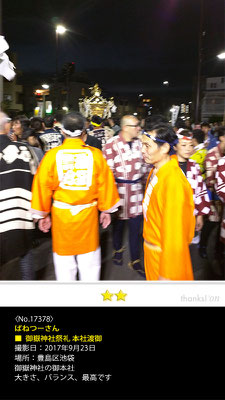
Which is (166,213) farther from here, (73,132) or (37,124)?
(37,124)

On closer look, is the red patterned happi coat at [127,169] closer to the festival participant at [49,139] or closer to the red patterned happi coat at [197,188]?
the red patterned happi coat at [197,188]

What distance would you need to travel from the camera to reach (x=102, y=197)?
2.52m

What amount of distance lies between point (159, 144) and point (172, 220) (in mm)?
483

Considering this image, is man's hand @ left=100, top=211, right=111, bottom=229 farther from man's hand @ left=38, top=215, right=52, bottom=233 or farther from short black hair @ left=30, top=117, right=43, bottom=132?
short black hair @ left=30, top=117, right=43, bottom=132

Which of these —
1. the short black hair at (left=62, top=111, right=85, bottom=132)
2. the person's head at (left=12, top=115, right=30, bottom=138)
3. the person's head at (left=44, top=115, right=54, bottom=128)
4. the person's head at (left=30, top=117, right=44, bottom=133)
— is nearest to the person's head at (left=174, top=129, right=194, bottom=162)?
the short black hair at (left=62, top=111, right=85, bottom=132)

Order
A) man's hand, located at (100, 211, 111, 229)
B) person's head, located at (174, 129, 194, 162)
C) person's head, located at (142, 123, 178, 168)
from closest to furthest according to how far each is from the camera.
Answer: person's head, located at (142, 123, 178, 168)
man's hand, located at (100, 211, 111, 229)
person's head, located at (174, 129, 194, 162)

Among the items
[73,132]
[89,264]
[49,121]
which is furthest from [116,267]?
[49,121]

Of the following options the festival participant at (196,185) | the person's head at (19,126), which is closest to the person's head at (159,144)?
the festival participant at (196,185)

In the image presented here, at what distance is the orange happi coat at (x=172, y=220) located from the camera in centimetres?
158

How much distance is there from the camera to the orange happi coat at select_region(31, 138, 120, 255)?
2322mm
